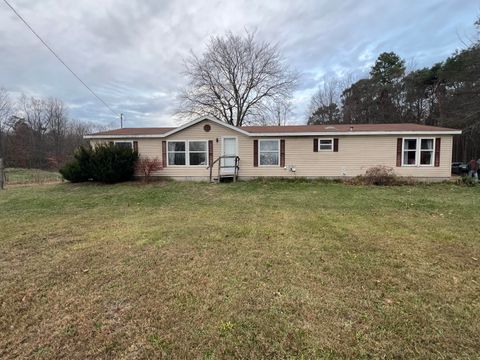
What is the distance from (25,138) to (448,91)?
45.2 meters

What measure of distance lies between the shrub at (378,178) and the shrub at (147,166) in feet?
32.2

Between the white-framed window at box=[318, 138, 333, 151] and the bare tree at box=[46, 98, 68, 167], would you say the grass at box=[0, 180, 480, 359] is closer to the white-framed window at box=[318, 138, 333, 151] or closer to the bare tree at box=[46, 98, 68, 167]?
the white-framed window at box=[318, 138, 333, 151]

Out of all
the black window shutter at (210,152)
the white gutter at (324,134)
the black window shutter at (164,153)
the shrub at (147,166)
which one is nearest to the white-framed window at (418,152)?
the white gutter at (324,134)

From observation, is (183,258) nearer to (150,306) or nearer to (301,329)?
(150,306)

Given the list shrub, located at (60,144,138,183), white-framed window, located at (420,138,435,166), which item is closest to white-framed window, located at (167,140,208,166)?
shrub, located at (60,144,138,183)

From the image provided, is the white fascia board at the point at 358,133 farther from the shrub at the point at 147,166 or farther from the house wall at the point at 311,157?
the shrub at the point at 147,166

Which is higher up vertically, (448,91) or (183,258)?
(448,91)

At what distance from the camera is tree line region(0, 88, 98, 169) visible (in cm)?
3044

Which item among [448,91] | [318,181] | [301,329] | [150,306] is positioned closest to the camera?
[301,329]

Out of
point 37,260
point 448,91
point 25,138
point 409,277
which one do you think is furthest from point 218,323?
point 25,138

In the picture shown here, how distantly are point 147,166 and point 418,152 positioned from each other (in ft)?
44.8

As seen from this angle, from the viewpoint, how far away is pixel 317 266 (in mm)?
3662

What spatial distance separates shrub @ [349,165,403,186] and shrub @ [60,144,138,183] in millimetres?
11151

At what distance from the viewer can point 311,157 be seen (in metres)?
13.7
